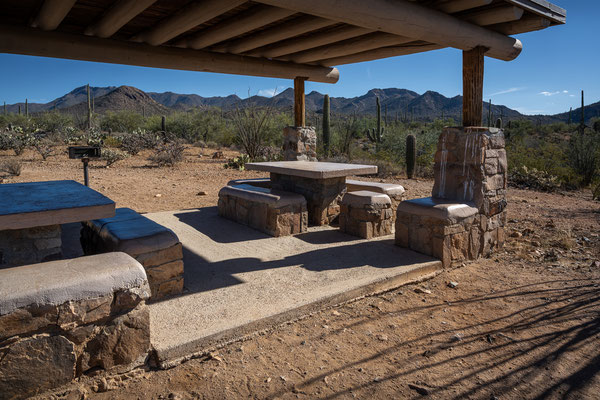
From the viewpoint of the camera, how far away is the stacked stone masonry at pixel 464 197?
408cm

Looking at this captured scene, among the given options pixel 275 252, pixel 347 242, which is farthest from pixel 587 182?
pixel 275 252

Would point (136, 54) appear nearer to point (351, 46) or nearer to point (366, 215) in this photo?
point (351, 46)

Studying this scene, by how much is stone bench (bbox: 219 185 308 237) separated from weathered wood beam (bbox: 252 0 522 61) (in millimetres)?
2296

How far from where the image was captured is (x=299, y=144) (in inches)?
283

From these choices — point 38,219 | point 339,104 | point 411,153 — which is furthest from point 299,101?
point 339,104

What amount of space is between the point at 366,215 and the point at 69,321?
3.51 m

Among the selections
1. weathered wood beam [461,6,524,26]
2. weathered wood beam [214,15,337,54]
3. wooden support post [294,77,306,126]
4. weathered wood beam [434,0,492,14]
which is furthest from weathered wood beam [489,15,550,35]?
wooden support post [294,77,306,126]

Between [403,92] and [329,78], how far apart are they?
100871 mm

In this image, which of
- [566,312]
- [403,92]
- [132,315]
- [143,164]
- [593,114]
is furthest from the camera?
[403,92]

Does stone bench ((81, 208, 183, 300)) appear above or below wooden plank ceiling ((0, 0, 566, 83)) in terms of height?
below

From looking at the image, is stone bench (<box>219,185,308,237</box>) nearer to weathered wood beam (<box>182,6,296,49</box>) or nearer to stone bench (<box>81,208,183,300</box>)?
stone bench (<box>81,208,183,300</box>)

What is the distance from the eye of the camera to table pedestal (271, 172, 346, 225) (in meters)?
5.52

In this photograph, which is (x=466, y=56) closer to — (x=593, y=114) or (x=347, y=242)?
(x=347, y=242)

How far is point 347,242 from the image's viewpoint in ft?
15.4
